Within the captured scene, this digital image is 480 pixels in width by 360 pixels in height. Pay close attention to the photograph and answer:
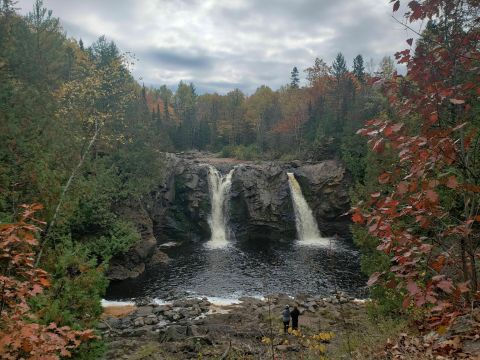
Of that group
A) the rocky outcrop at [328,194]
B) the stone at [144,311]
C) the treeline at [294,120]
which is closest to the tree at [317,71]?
the treeline at [294,120]

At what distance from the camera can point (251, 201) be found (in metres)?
39.7

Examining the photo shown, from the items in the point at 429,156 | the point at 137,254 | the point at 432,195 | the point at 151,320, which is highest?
the point at 429,156

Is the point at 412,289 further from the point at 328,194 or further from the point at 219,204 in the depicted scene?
the point at 328,194

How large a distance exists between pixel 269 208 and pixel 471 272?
36.4m

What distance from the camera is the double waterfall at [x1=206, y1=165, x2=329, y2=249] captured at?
3915cm

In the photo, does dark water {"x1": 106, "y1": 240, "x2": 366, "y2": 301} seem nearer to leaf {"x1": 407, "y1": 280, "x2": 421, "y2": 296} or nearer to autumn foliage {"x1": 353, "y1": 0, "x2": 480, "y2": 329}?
autumn foliage {"x1": 353, "y1": 0, "x2": 480, "y2": 329}

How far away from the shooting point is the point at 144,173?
32.1 m

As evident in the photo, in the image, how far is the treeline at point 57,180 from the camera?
760 centimetres

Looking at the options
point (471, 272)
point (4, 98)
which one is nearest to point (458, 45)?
point (471, 272)

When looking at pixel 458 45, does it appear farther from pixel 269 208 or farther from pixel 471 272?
pixel 269 208

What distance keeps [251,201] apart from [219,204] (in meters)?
3.71

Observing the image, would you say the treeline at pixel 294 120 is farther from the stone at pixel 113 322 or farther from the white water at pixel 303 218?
the stone at pixel 113 322

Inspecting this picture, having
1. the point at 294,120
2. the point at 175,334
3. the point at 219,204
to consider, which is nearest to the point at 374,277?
the point at 175,334

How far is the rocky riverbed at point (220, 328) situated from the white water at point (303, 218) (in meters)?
17.0
